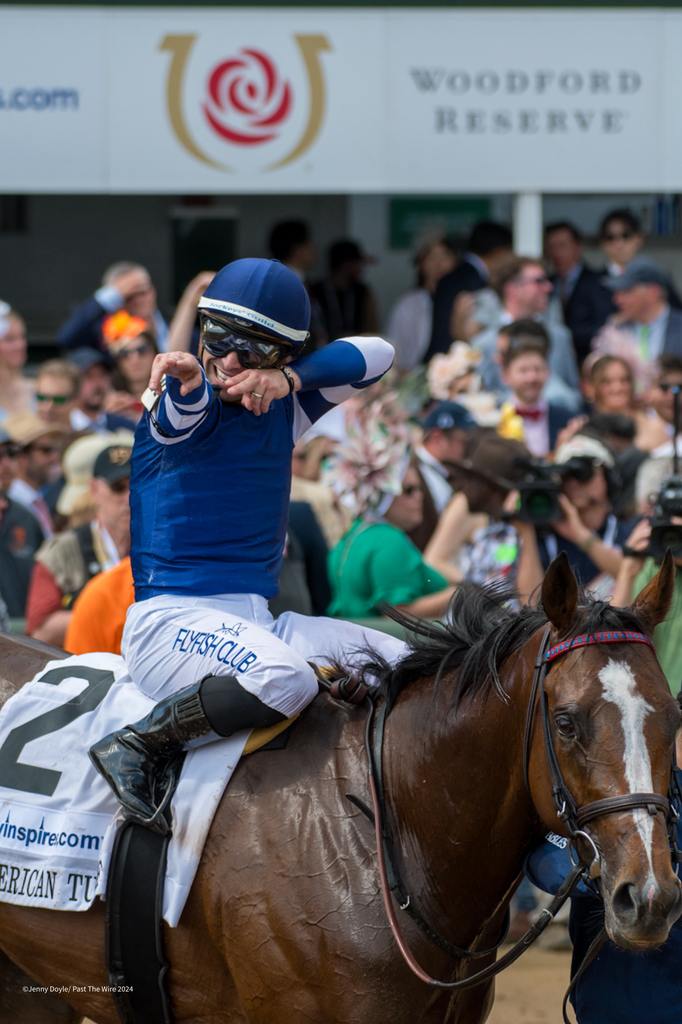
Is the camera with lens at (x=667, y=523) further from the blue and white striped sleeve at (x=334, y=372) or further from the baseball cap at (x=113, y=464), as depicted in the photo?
the baseball cap at (x=113, y=464)

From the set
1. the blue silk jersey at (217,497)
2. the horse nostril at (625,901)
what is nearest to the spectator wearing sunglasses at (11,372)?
the blue silk jersey at (217,497)

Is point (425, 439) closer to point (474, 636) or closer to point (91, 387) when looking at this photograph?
point (91, 387)

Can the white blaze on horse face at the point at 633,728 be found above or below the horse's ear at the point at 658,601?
below

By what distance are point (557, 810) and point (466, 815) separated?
33 centimetres

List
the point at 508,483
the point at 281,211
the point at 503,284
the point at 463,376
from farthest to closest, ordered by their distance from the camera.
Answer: the point at 281,211
the point at 503,284
the point at 463,376
the point at 508,483

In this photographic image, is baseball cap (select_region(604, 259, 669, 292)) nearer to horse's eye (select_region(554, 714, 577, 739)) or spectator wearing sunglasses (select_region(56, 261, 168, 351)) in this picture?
spectator wearing sunglasses (select_region(56, 261, 168, 351))

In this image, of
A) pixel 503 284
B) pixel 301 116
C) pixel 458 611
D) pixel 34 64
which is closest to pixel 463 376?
pixel 503 284

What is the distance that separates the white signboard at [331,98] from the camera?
34.9 ft

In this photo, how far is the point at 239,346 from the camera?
159 inches

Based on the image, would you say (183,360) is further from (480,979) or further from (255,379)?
(480,979)

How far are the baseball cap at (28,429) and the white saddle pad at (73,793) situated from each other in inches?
180

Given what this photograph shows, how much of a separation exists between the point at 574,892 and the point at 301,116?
766 centimetres

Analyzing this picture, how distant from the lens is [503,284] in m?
10.2

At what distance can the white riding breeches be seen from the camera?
3.85m
